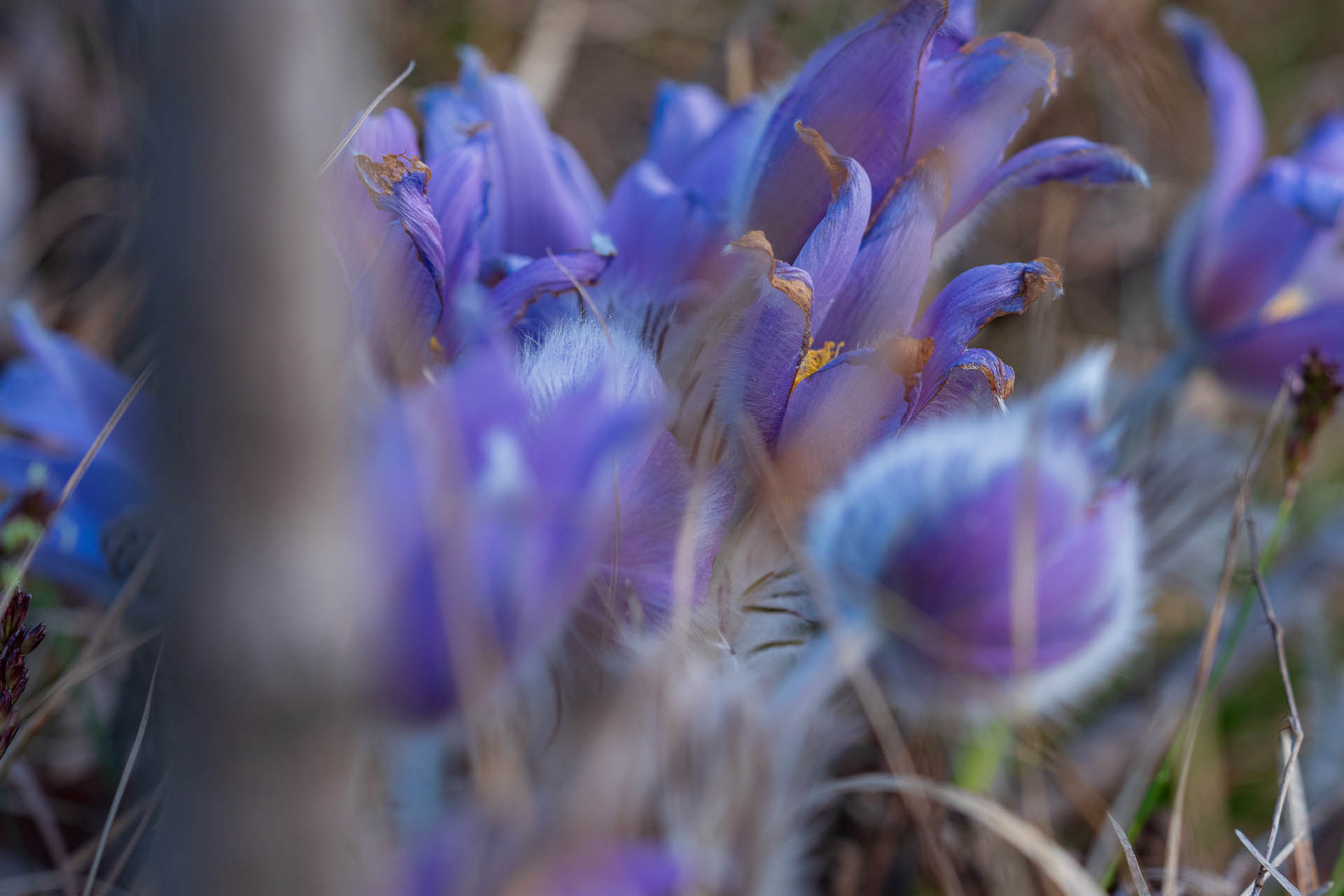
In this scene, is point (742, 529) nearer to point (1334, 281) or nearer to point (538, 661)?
point (538, 661)

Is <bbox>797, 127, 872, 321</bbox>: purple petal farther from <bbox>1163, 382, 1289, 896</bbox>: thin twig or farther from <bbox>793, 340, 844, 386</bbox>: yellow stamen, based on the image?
<bbox>1163, 382, 1289, 896</bbox>: thin twig

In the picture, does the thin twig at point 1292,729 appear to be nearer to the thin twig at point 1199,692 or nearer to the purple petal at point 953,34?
the thin twig at point 1199,692

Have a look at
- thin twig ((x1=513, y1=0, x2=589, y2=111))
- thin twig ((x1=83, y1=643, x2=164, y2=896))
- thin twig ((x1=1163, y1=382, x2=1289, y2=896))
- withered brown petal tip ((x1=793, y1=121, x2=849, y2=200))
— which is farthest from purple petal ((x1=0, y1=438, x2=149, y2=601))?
thin twig ((x1=513, y1=0, x2=589, y2=111))

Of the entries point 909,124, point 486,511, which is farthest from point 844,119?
point 486,511

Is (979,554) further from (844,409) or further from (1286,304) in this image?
(1286,304)

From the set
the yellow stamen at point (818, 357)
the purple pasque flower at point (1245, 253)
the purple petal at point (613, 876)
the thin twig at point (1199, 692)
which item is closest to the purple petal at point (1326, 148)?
the purple pasque flower at point (1245, 253)

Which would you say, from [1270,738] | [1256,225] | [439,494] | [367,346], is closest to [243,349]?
[439,494]
